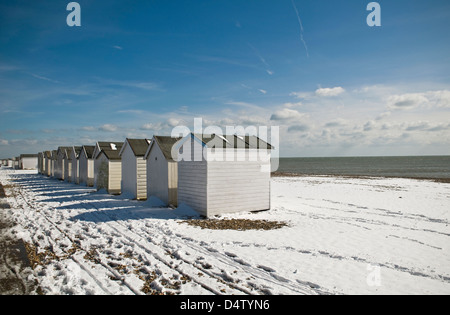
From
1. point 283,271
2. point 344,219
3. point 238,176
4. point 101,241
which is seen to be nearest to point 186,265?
point 283,271

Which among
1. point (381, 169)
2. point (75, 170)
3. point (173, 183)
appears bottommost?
point (381, 169)

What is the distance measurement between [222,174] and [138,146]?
31.4 ft

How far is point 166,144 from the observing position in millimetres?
18016

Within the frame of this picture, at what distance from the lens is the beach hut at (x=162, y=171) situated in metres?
17.0

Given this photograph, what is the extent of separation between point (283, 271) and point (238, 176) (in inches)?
301

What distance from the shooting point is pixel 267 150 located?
51.8ft

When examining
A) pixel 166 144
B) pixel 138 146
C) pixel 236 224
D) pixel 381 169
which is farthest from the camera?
pixel 381 169

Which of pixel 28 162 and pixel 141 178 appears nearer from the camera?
pixel 141 178

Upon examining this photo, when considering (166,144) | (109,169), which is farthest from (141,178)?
(109,169)

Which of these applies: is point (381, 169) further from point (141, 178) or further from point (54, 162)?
point (54, 162)

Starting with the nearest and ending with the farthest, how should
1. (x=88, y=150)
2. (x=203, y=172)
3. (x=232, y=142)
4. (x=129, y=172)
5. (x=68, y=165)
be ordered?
1. (x=203, y=172)
2. (x=232, y=142)
3. (x=129, y=172)
4. (x=88, y=150)
5. (x=68, y=165)

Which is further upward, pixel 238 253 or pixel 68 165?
pixel 68 165

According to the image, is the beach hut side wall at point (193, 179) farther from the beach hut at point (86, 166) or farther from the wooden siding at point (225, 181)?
the beach hut at point (86, 166)
